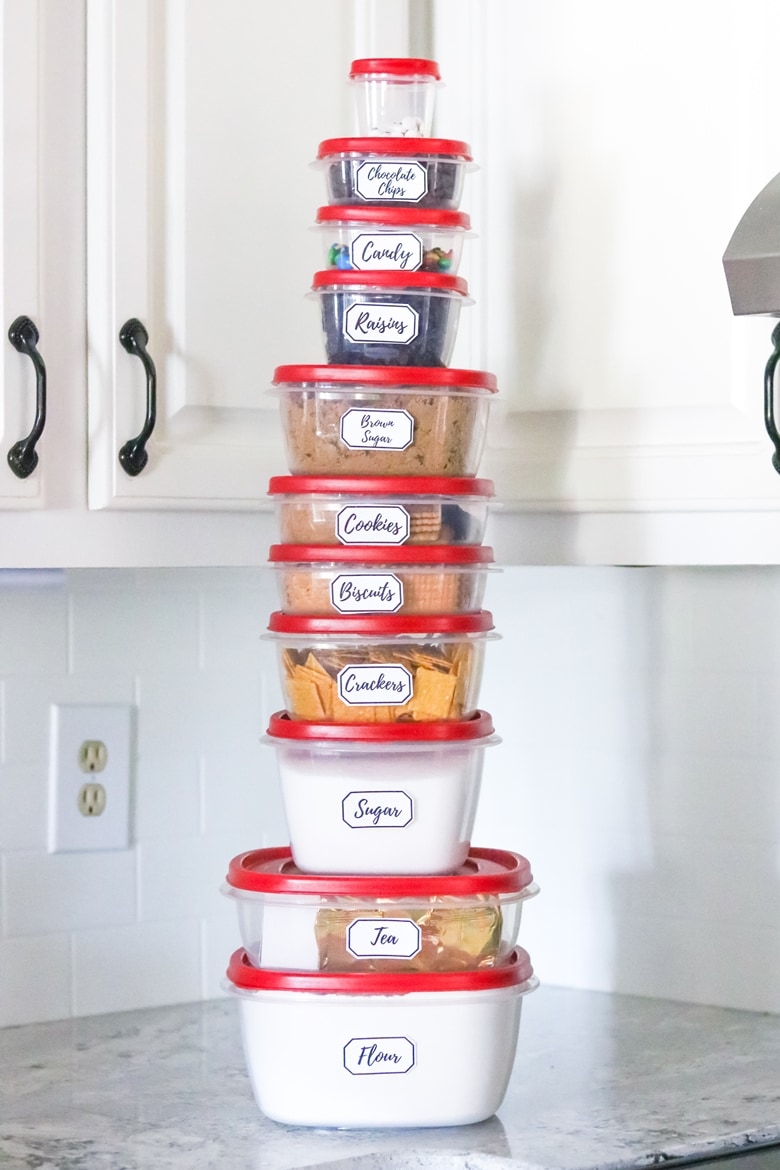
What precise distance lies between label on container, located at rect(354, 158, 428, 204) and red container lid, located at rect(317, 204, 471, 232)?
0.01 metres

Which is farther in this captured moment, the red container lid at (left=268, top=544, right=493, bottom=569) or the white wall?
the white wall

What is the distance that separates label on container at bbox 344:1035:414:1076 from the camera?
49.6 inches

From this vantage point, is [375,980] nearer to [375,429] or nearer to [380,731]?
[380,731]

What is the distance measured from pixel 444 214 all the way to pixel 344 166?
93 millimetres

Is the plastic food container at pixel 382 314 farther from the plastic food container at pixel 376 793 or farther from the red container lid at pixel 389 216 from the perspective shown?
the plastic food container at pixel 376 793

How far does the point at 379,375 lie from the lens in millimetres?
1312

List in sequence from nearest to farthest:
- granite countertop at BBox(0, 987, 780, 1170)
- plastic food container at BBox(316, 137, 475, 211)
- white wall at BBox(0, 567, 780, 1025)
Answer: granite countertop at BBox(0, 987, 780, 1170), plastic food container at BBox(316, 137, 475, 211), white wall at BBox(0, 567, 780, 1025)

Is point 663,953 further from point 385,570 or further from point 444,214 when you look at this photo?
point 444,214

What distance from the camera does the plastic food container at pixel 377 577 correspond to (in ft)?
4.28

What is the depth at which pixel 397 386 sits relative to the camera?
132 cm

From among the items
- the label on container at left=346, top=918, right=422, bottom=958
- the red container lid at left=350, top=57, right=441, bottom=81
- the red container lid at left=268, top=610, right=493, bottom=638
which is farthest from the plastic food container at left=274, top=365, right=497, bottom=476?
the label on container at left=346, top=918, right=422, bottom=958

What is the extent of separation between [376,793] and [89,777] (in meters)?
0.51

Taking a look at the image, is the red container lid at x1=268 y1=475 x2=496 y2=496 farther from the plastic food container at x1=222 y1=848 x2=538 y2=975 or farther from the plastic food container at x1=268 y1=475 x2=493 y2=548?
the plastic food container at x1=222 y1=848 x2=538 y2=975

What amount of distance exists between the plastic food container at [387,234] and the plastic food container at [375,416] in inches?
3.5
